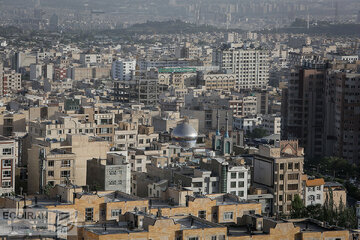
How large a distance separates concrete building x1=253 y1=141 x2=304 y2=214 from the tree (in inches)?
17.1

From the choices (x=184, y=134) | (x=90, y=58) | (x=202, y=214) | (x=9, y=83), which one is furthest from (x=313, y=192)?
(x=90, y=58)

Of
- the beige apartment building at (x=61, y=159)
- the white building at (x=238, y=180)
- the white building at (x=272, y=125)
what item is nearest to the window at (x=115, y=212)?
the beige apartment building at (x=61, y=159)

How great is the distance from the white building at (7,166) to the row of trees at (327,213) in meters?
7.82

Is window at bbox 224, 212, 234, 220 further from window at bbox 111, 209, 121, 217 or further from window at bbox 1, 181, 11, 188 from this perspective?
window at bbox 1, 181, 11, 188

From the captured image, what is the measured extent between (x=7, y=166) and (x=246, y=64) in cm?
6093

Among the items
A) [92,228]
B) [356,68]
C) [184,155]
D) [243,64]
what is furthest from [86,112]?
[243,64]

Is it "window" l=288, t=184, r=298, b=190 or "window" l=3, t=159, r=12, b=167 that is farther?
"window" l=288, t=184, r=298, b=190

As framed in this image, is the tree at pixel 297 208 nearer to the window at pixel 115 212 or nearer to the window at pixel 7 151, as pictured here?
the window at pixel 115 212

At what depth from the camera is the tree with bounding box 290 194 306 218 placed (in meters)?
32.9

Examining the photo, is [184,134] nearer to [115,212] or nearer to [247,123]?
[115,212]

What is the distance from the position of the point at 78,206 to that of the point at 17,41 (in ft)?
402

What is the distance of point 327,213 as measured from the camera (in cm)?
3284

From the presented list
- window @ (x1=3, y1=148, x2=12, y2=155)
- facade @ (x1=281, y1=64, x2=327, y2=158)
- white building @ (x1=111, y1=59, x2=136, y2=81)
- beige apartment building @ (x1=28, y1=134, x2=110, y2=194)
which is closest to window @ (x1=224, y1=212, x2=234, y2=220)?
beige apartment building @ (x1=28, y1=134, x2=110, y2=194)

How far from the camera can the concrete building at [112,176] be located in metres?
34.9
